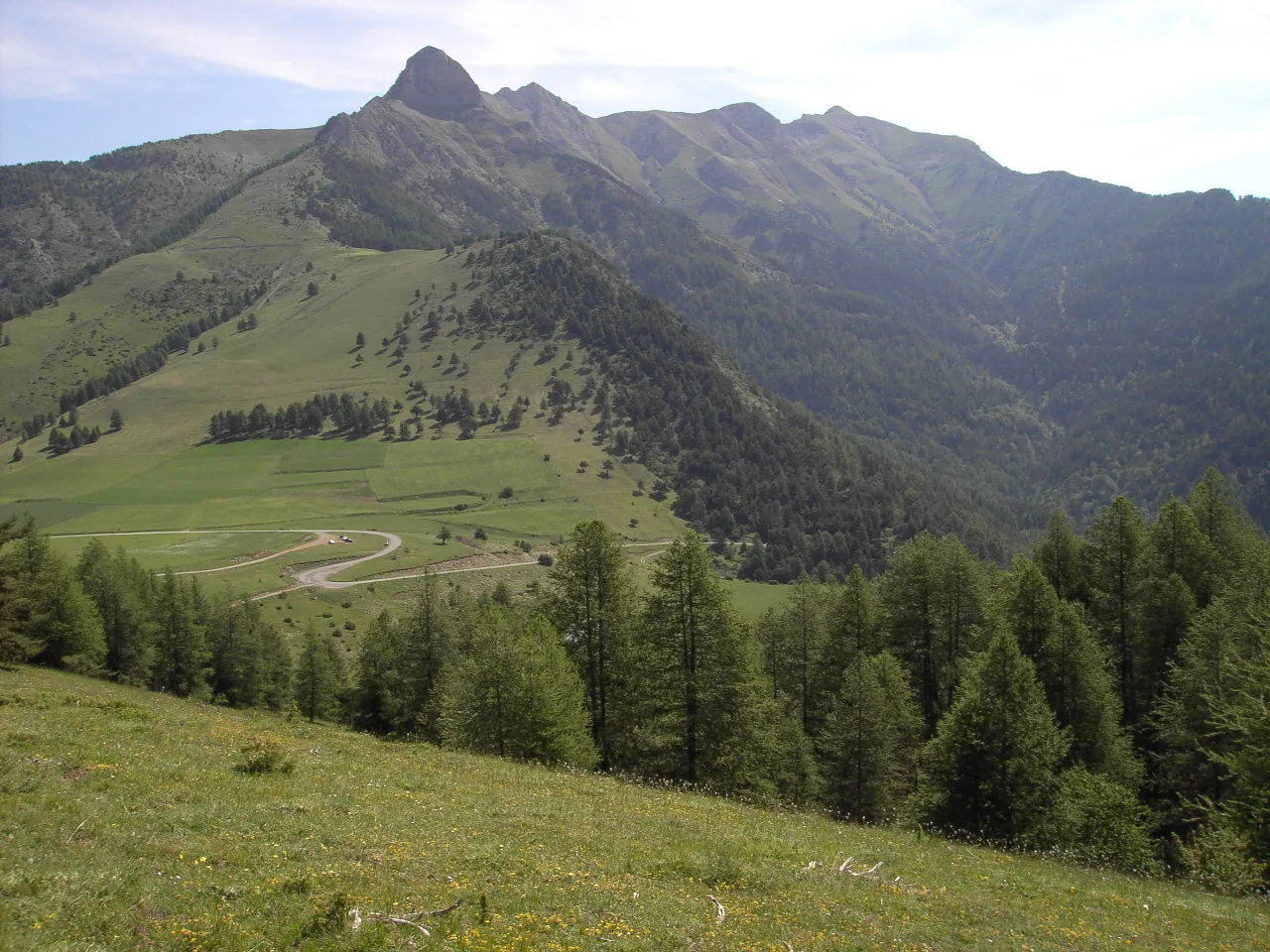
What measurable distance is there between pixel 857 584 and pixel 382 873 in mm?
49198

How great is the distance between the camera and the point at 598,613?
45.0 metres

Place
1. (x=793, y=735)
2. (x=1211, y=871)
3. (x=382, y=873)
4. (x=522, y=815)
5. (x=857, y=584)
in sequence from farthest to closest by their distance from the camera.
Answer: (x=857, y=584), (x=793, y=735), (x=1211, y=871), (x=522, y=815), (x=382, y=873)

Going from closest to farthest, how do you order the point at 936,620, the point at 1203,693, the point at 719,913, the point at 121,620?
the point at 719,913, the point at 1203,693, the point at 936,620, the point at 121,620

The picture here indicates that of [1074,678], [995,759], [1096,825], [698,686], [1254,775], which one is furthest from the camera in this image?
[1074,678]

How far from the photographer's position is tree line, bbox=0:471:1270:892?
113 ft

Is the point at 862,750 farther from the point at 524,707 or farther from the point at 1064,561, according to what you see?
the point at 1064,561

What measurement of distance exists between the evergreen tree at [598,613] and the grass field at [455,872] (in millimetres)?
18740

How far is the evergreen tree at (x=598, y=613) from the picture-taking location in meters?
45.0

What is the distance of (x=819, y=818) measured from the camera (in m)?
29.8

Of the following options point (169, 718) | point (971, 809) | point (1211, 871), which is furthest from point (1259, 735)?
point (169, 718)

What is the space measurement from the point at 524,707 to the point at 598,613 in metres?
8.09

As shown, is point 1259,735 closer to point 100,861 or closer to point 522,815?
point 522,815

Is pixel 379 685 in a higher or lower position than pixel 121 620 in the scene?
lower

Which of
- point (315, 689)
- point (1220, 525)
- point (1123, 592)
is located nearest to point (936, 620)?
point (1123, 592)
